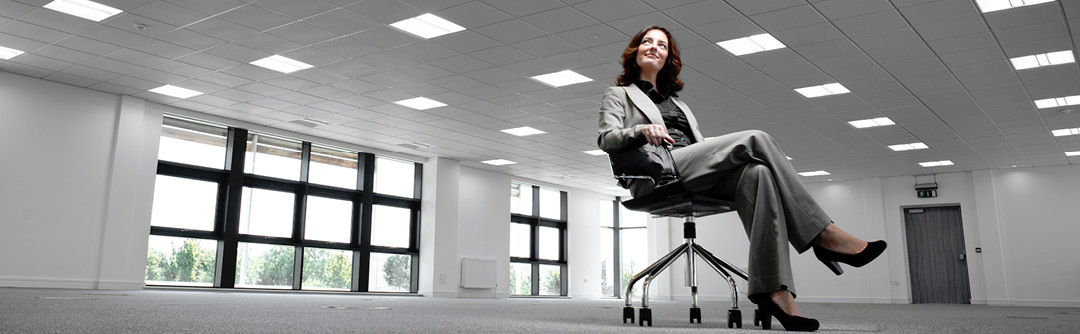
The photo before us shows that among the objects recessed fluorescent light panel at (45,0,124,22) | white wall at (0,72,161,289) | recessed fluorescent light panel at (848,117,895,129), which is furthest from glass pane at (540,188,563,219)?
recessed fluorescent light panel at (45,0,124,22)

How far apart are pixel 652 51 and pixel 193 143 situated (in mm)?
10592

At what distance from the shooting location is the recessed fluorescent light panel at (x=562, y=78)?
27.9ft

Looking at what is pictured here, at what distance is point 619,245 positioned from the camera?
19219mm

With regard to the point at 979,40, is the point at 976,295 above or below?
below

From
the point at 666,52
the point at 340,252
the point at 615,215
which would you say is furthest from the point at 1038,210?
the point at 666,52

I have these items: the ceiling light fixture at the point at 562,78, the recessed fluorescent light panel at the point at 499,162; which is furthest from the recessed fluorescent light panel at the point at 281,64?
the recessed fluorescent light panel at the point at 499,162

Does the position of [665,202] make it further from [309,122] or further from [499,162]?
[499,162]

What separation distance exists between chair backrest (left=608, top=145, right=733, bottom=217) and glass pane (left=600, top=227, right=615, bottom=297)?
16.4 m

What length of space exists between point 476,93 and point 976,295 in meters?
10.7

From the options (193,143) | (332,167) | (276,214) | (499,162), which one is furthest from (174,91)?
(499,162)

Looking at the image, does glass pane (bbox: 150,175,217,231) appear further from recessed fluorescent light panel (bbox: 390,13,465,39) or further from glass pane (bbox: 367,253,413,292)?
recessed fluorescent light panel (bbox: 390,13,465,39)

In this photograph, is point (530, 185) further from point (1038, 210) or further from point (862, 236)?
point (1038, 210)

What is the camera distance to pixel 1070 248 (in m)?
13.2

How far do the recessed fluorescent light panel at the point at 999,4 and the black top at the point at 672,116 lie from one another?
5124 mm
